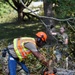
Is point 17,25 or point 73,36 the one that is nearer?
point 73,36

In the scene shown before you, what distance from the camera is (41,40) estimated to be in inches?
257

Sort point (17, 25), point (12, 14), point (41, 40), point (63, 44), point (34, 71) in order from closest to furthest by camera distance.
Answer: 1. point (41, 40)
2. point (34, 71)
3. point (63, 44)
4. point (17, 25)
5. point (12, 14)

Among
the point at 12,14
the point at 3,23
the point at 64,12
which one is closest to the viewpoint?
the point at 64,12

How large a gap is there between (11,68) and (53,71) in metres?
0.99

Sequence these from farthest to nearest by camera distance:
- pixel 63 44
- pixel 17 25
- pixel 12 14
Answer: pixel 12 14, pixel 17 25, pixel 63 44

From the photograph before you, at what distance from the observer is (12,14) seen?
31.4 metres

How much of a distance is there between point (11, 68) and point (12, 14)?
24.5 m

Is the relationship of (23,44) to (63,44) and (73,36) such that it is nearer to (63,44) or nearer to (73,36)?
(63,44)

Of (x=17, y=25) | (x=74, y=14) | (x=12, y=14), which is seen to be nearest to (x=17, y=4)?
(x=17, y=25)

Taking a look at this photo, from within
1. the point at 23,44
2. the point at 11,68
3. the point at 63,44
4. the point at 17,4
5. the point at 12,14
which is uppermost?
the point at 23,44

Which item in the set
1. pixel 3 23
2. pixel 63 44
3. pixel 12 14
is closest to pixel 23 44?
pixel 63 44

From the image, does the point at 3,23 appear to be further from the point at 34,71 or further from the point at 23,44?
the point at 23,44

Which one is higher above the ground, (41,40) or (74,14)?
(41,40)

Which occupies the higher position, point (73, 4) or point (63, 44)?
point (73, 4)
